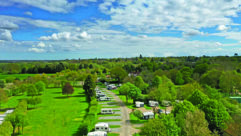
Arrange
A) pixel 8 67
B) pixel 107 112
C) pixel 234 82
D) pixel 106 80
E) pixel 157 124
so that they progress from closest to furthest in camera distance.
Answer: pixel 157 124, pixel 107 112, pixel 234 82, pixel 106 80, pixel 8 67

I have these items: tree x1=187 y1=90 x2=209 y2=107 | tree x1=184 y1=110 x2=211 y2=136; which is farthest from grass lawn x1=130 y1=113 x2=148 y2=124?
tree x1=184 y1=110 x2=211 y2=136

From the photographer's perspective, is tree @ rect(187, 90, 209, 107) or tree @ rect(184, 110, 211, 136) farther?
tree @ rect(187, 90, 209, 107)

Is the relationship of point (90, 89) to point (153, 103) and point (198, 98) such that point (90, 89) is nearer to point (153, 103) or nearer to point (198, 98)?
point (153, 103)

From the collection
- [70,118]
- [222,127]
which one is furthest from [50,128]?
[222,127]

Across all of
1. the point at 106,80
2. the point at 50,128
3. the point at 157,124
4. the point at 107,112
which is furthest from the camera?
the point at 106,80

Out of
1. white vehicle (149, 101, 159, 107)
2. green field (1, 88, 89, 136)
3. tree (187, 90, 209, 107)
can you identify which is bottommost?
green field (1, 88, 89, 136)

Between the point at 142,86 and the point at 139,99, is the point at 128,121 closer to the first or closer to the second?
the point at 139,99

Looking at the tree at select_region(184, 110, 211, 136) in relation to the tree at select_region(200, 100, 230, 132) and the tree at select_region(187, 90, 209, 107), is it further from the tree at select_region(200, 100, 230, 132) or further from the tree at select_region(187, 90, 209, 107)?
the tree at select_region(187, 90, 209, 107)

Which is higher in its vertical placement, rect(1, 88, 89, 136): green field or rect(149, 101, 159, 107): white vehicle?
rect(149, 101, 159, 107): white vehicle
